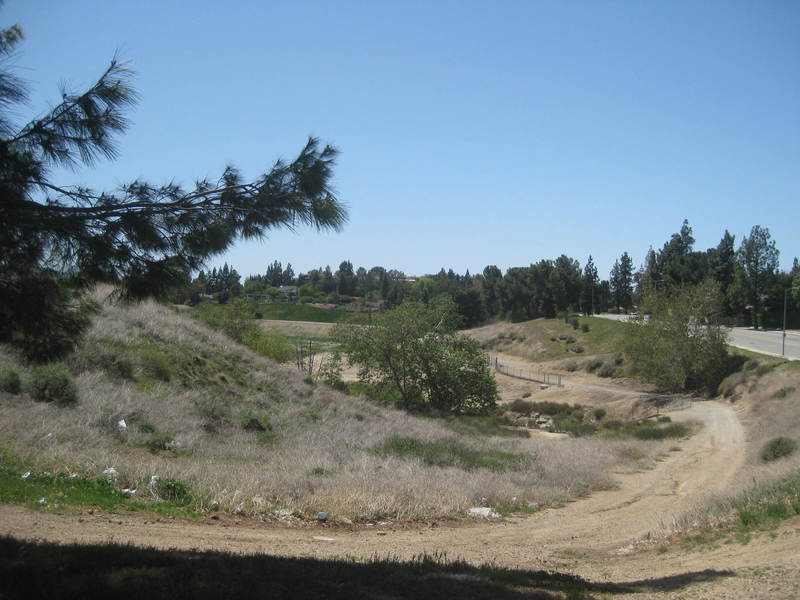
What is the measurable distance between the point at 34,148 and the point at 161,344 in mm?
19115

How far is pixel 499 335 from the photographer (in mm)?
108688

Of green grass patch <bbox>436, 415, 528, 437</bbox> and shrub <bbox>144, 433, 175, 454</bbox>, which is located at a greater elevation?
shrub <bbox>144, 433, 175, 454</bbox>

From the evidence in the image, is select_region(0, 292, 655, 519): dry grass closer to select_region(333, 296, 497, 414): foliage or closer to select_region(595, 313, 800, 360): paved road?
select_region(333, 296, 497, 414): foliage

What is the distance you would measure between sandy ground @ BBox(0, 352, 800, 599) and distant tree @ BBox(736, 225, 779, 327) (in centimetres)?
7864

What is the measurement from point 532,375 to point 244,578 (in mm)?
72645

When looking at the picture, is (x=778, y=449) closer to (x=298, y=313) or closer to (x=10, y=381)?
(x=10, y=381)

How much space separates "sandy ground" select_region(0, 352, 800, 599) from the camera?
7.15 metres

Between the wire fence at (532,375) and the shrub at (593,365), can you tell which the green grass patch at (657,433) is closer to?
the wire fence at (532,375)

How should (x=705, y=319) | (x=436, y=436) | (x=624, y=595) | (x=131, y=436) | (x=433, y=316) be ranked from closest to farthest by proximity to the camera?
(x=624, y=595) < (x=131, y=436) < (x=436, y=436) < (x=433, y=316) < (x=705, y=319)

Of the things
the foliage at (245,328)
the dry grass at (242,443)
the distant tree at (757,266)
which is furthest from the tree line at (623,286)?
the dry grass at (242,443)

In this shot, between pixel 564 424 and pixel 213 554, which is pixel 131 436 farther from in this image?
pixel 564 424

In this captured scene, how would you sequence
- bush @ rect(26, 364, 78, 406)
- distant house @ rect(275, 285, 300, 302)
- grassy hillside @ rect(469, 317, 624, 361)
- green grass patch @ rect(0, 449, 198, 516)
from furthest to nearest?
distant house @ rect(275, 285, 300, 302) < grassy hillside @ rect(469, 317, 624, 361) < bush @ rect(26, 364, 78, 406) < green grass patch @ rect(0, 449, 198, 516)

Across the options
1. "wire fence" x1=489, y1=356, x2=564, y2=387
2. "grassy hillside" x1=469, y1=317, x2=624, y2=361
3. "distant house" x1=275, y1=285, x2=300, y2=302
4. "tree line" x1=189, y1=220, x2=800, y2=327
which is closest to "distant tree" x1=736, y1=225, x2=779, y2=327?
"tree line" x1=189, y1=220, x2=800, y2=327

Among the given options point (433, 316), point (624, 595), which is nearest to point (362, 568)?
point (624, 595)
